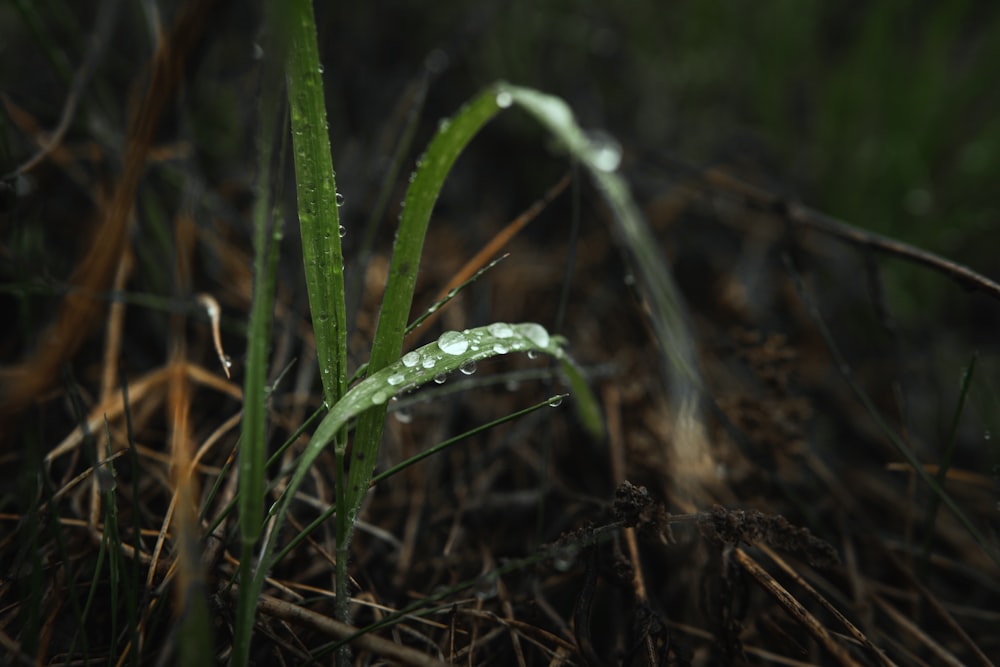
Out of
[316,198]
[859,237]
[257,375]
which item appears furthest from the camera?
[859,237]

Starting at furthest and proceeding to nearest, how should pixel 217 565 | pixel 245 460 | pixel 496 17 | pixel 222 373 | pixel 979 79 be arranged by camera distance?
pixel 496 17, pixel 979 79, pixel 222 373, pixel 217 565, pixel 245 460

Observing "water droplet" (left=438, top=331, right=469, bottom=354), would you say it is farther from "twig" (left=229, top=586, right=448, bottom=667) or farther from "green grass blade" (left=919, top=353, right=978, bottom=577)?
"green grass blade" (left=919, top=353, right=978, bottom=577)

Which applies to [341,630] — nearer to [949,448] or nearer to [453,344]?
[453,344]

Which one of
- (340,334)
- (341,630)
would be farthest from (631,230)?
(341,630)

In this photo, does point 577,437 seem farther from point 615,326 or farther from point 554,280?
point 554,280

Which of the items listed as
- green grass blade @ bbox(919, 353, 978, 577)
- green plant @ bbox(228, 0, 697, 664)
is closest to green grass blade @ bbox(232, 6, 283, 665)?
green plant @ bbox(228, 0, 697, 664)

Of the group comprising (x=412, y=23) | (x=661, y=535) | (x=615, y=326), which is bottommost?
(x=661, y=535)

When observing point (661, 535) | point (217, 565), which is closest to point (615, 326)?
point (661, 535)
